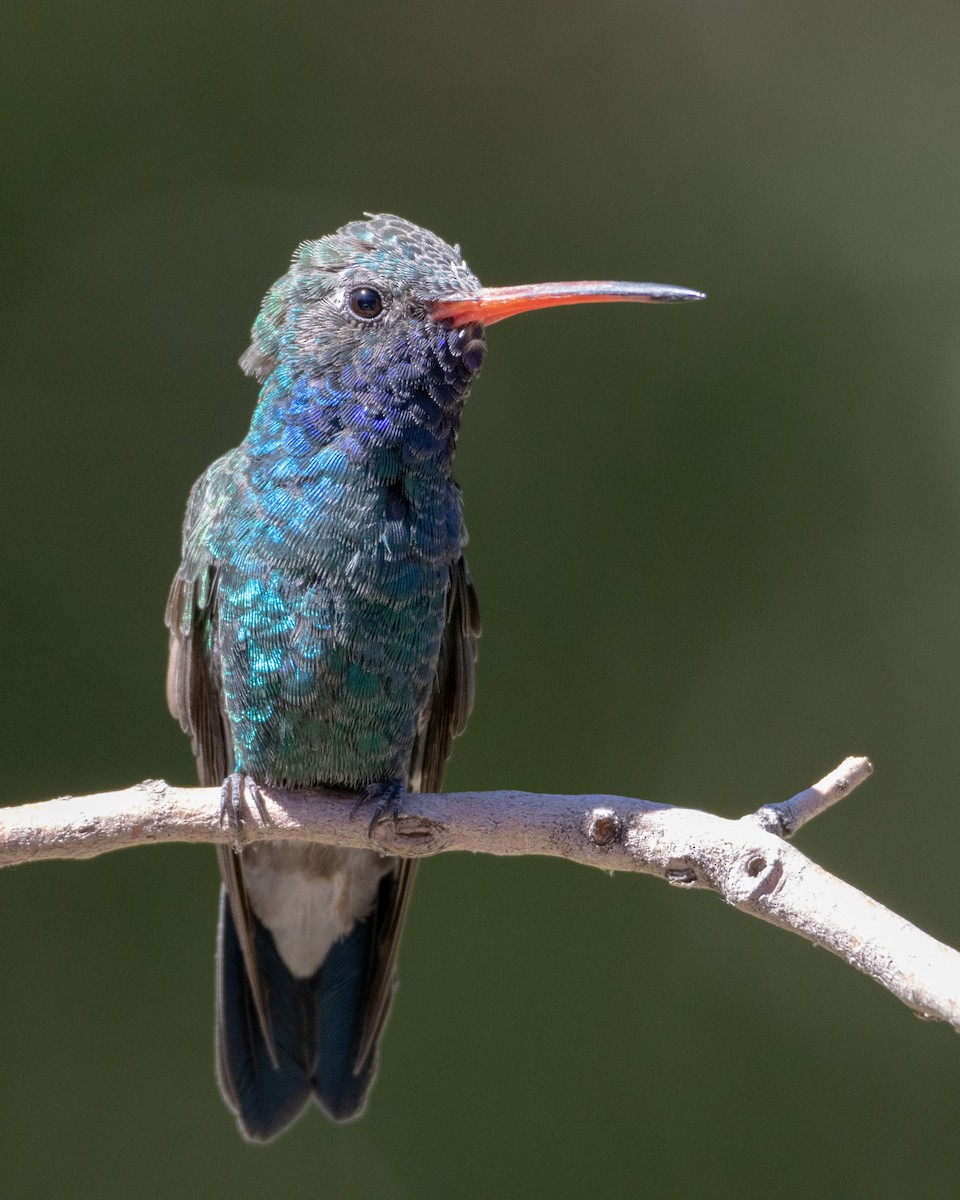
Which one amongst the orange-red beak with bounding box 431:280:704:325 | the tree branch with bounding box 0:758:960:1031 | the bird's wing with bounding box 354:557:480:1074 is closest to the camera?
the tree branch with bounding box 0:758:960:1031

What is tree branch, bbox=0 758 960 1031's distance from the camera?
186cm

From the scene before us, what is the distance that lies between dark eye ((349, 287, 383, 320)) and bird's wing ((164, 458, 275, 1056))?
0.45 m

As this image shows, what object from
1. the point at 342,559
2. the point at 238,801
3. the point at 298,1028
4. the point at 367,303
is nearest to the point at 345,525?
the point at 342,559

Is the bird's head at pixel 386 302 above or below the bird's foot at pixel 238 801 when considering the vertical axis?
above

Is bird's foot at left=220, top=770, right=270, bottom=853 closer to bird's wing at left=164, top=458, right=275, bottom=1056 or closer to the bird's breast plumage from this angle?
the bird's breast plumage

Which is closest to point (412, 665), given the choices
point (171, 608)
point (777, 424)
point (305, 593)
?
point (305, 593)

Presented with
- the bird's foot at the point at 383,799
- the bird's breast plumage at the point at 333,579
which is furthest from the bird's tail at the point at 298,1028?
the bird's breast plumage at the point at 333,579

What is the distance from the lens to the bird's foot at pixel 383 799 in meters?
2.50

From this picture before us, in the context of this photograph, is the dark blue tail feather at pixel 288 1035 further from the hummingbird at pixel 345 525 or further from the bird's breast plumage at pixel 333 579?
the bird's breast plumage at pixel 333 579

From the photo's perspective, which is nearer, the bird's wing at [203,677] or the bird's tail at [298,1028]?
the bird's wing at [203,677]

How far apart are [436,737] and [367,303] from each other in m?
0.99

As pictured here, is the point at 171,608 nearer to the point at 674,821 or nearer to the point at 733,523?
the point at 674,821

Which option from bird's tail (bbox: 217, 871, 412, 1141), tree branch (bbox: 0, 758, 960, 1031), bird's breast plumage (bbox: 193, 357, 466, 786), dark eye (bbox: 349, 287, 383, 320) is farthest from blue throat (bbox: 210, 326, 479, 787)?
bird's tail (bbox: 217, 871, 412, 1141)

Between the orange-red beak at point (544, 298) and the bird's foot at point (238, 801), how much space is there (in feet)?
3.25
